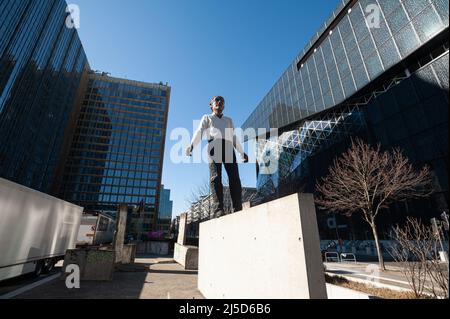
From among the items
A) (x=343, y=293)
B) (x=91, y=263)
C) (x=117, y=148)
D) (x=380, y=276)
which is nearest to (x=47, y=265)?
(x=91, y=263)

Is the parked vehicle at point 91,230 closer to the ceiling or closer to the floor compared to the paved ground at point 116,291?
closer to the ceiling

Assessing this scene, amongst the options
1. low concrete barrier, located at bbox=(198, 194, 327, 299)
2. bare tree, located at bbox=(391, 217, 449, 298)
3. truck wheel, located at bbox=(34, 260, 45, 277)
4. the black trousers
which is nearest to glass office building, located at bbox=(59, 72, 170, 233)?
truck wheel, located at bbox=(34, 260, 45, 277)

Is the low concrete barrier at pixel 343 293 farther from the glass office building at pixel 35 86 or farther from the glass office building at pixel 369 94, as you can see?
the glass office building at pixel 35 86

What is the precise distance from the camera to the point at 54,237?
9562mm

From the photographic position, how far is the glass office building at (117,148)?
74.1 meters

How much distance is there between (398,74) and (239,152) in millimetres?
25949

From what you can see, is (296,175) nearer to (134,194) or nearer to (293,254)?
(293,254)

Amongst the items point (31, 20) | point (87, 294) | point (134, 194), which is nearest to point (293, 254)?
point (87, 294)

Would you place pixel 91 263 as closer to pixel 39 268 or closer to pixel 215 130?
pixel 39 268

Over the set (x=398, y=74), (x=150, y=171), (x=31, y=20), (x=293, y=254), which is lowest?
(x=293, y=254)

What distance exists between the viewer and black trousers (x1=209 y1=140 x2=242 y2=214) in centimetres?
450

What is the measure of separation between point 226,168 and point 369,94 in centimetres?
2774

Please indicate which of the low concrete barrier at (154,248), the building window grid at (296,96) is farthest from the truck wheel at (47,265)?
the building window grid at (296,96)

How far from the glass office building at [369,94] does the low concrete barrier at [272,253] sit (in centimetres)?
1220
